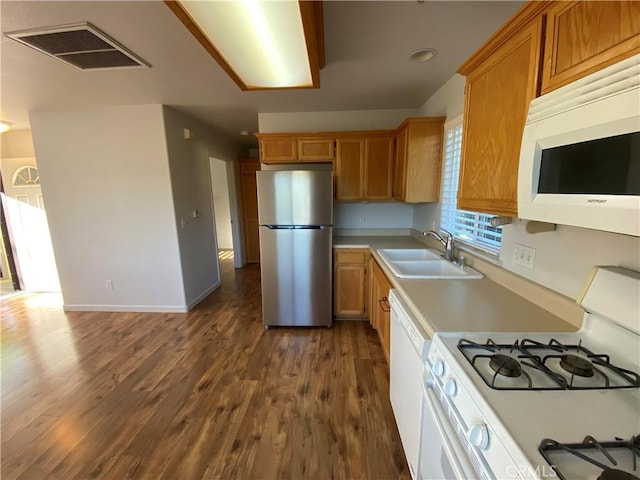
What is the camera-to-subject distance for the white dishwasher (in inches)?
44.9

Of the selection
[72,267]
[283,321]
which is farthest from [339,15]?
[72,267]

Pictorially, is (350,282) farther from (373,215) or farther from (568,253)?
(568,253)

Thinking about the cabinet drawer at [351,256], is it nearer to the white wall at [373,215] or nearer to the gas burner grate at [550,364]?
the white wall at [373,215]

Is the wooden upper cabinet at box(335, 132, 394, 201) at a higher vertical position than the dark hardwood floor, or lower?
higher

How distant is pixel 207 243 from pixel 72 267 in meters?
1.62

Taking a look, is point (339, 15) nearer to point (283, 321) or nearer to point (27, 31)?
point (27, 31)

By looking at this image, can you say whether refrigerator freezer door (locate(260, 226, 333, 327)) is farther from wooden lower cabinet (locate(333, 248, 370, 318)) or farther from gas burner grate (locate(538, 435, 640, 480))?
gas burner grate (locate(538, 435, 640, 480))

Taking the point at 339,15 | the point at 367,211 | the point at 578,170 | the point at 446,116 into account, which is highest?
the point at 339,15

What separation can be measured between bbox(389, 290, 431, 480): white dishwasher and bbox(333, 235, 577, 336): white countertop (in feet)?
0.17

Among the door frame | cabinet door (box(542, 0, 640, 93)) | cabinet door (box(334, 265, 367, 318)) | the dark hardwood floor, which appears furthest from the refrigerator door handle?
the door frame

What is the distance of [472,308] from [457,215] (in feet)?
4.02

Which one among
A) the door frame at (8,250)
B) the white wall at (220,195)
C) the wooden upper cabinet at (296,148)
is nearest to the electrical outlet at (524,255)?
the wooden upper cabinet at (296,148)

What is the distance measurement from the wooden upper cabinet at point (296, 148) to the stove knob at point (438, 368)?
257 cm

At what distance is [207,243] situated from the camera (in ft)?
13.2
